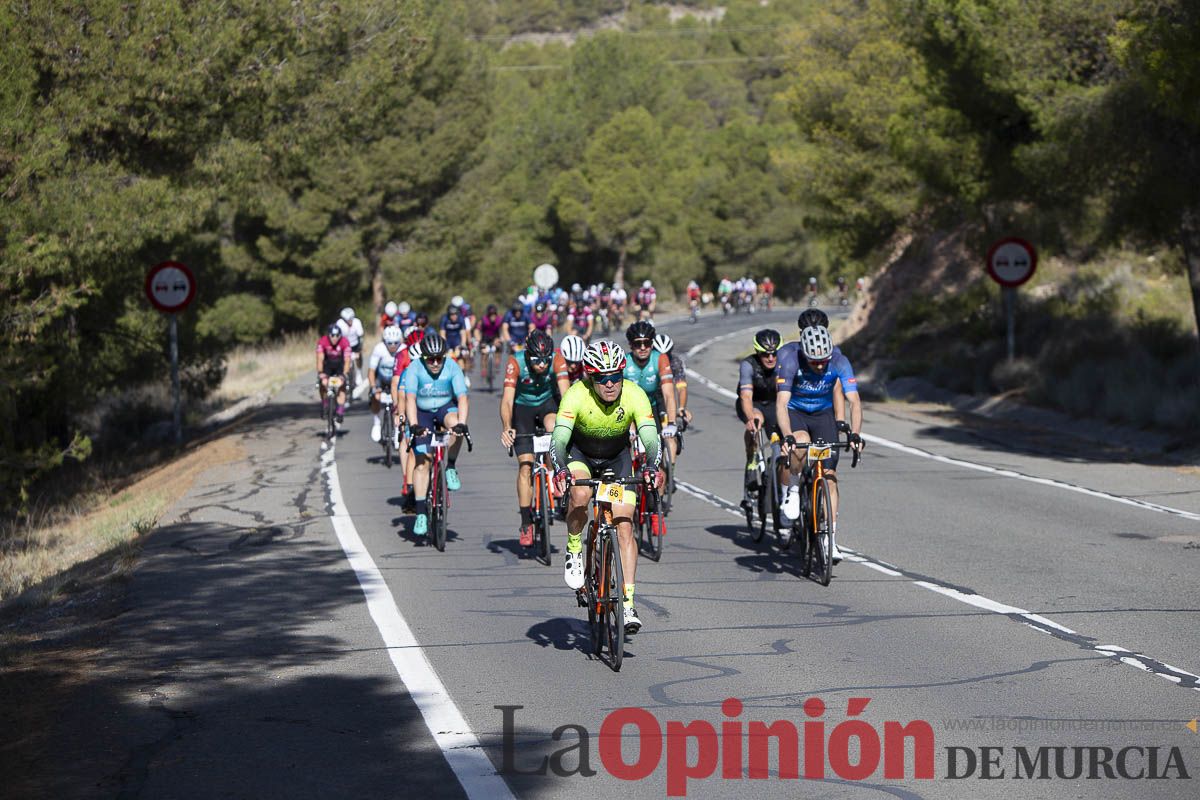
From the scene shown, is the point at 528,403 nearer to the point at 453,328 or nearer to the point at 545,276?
the point at 453,328

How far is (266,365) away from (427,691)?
4034 cm

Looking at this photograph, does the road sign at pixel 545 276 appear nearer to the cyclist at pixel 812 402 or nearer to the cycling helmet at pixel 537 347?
the cycling helmet at pixel 537 347

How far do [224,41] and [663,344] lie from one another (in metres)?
10.4

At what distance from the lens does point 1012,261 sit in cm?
2538

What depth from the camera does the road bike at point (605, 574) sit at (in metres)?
8.73

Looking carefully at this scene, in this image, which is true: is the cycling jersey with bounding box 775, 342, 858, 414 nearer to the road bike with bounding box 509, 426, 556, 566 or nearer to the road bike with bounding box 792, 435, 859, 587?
the road bike with bounding box 792, 435, 859, 587

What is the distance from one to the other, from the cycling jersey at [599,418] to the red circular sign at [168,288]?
49.3 ft

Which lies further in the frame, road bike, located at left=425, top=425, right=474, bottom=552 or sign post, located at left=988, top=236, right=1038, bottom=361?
sign post, located at left=988, top=236, right=1038, bottom=361

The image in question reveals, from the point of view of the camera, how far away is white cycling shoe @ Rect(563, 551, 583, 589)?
933 centimetres

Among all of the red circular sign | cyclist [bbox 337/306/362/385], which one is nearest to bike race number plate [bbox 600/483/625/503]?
the red circular sign

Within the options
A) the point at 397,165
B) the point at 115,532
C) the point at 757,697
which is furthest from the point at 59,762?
the point at 397,165

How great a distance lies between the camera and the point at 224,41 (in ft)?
72.7

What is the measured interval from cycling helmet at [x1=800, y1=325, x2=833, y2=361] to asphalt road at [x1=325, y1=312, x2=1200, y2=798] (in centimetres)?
176

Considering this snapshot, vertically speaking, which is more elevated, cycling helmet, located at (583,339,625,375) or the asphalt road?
cycling helmet, located at (583,339,625,375)
